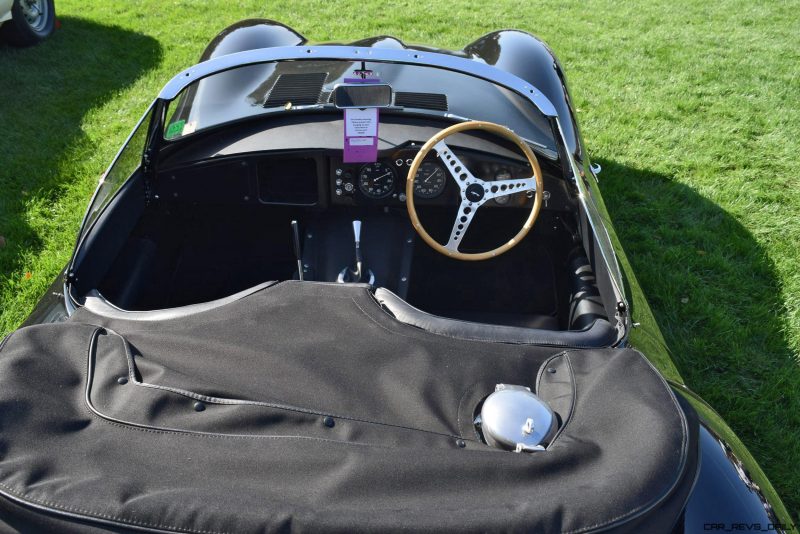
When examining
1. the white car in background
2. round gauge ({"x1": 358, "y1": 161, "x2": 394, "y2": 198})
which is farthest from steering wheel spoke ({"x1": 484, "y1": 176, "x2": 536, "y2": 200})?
the white car in background

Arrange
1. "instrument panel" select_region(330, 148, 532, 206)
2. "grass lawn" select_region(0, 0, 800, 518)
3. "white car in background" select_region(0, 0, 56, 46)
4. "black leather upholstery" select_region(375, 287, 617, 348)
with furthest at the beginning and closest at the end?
"white car in background" select_region(0, 0, 56, 46) < "grass lawn" select_region(0, 0, 800, 518) < "instrument panel" select_region(330, 148, 532, 206) < "black leather upholstery" select_region(375, 287, 617, 348)

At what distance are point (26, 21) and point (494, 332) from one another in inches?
264

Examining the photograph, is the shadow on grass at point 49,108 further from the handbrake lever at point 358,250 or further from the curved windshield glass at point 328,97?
the handbrake lever at point 358,250

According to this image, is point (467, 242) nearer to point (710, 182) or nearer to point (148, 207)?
point (148, 207)

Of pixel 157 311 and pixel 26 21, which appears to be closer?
pixel 157 311

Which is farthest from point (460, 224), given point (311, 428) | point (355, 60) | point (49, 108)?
point (49, 108)

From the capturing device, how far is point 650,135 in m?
5.43

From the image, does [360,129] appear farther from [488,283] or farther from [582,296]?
[582,296]

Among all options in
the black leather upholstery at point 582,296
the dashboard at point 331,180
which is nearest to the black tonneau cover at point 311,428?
the black leather upholstery at point 582,296

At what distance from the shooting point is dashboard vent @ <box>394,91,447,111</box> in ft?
10.0

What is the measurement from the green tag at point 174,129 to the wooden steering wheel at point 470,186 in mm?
1193

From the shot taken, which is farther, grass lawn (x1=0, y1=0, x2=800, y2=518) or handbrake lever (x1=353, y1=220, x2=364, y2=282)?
grass lawn (x1=0, y1=0, x2=800, y2=518)

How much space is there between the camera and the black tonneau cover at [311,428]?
4.16 feet

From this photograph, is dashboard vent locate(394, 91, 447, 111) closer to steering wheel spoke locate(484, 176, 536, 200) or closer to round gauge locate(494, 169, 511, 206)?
round gauge locate(494, 169, 511, 206)
